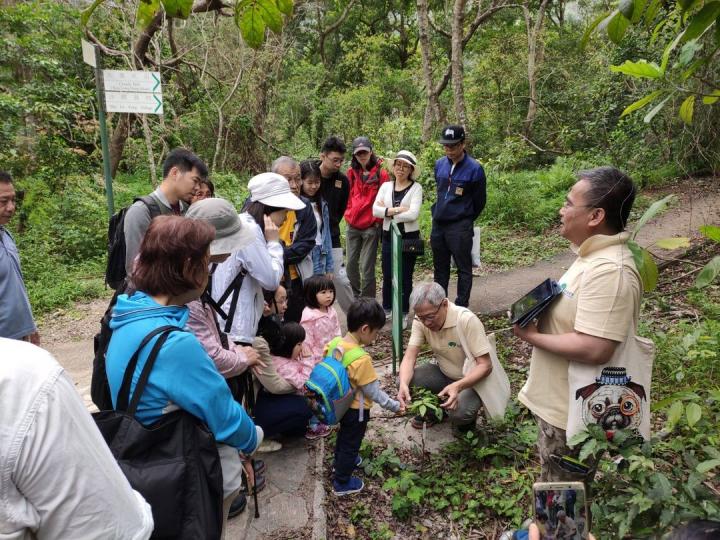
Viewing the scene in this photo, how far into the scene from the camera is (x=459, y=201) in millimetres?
4988

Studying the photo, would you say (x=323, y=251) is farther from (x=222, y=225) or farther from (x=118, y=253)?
(x=222, y=225)

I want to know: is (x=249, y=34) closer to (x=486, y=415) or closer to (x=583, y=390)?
(x=583, y=390)

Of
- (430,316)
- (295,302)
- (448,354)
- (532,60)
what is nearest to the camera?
(430,316)

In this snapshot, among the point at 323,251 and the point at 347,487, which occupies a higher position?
the point at 323,251

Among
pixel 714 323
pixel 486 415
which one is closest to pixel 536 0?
pixel 714 323

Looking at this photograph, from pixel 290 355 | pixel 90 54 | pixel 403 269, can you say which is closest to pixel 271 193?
pixel 290 355

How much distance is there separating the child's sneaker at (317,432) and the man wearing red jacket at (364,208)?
88.7 inches

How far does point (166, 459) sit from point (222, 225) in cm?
124

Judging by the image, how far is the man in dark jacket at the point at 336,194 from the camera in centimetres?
486

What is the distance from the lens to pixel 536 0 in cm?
1642

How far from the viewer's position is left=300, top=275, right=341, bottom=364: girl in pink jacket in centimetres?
366

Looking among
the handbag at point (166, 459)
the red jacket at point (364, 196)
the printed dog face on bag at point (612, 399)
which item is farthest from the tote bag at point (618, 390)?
the red jacket at point (364, 196)

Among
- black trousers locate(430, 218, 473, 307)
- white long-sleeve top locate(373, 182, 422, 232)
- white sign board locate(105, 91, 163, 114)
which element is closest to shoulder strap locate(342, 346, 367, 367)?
white long-sleeve top locate(373, 182, 422, 232)

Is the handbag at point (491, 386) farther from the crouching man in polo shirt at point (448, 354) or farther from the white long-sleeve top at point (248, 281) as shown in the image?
the white long-sleeve top at point (248, 281)
